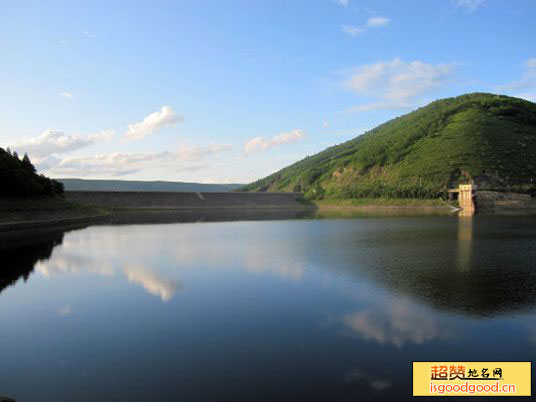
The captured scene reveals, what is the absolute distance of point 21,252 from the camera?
35594 mm

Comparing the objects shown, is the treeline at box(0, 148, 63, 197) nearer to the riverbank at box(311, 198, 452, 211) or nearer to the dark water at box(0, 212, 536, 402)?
the dark water at box(0, 212, 536, 402)

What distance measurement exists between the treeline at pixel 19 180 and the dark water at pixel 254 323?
35.3 metres

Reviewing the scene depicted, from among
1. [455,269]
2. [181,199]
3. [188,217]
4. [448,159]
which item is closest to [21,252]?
[455,269]

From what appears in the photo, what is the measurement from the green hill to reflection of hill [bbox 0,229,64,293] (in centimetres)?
10863

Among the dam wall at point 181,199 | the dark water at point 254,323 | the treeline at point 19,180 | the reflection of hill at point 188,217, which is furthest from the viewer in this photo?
the dam wall at point 181,199

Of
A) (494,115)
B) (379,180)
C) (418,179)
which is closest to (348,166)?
(379,180)

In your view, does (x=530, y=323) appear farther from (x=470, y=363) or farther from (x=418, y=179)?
(x=418, y=179)

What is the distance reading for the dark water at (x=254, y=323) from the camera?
35.7 ft

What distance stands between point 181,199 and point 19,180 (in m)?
75.1

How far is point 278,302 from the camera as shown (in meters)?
18.9

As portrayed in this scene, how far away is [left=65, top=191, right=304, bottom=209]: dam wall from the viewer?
12238 centimetres

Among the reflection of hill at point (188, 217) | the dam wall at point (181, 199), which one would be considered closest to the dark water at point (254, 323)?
the reflection of hill at point (188, 217)

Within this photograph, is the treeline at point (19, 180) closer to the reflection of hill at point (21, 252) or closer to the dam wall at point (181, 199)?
the reflection of hill at point (21, 252)

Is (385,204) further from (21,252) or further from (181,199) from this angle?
(21,252)
